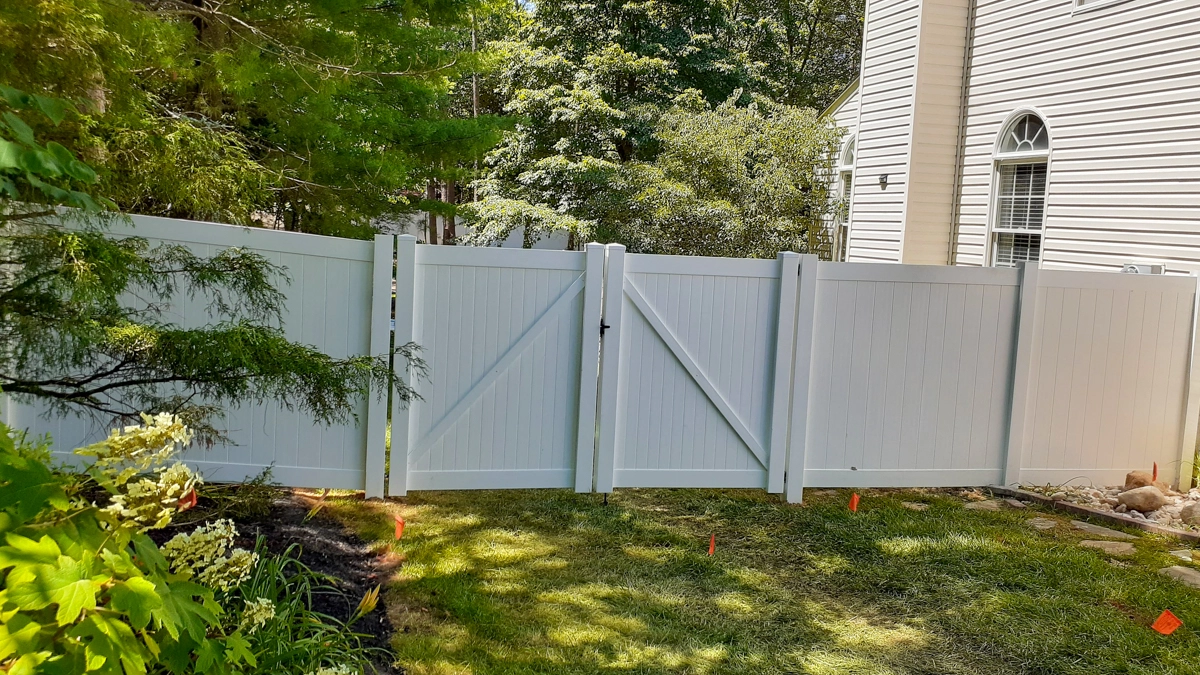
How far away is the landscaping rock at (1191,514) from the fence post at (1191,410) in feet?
2.74

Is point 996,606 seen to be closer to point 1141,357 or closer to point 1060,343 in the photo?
point 1060,343

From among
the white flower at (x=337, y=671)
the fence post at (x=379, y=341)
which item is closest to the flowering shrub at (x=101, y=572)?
the white flower at (x=337, y=671)

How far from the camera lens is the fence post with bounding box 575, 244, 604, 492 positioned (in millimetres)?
6062

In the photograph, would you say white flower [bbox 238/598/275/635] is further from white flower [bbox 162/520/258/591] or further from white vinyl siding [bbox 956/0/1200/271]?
white vinyl siding [bbox 956/0/1200/271]

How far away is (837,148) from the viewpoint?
1565 centimetres

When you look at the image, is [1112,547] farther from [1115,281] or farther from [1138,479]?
[1115,281]

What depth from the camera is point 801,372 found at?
20.8 ft

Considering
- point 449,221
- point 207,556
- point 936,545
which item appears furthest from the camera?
point 449,221

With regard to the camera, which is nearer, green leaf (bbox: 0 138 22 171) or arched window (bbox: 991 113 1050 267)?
green leaf (bbox: 0 138 22 171)

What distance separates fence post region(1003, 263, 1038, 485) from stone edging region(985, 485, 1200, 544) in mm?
190

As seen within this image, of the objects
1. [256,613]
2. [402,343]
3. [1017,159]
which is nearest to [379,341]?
[402,343]

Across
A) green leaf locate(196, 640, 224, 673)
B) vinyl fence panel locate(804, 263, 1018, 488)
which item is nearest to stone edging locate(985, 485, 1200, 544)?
vinyl fence panel locate(804, 263, 1018, 488)

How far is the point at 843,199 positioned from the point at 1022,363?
939 cm

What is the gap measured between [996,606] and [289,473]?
406cm
